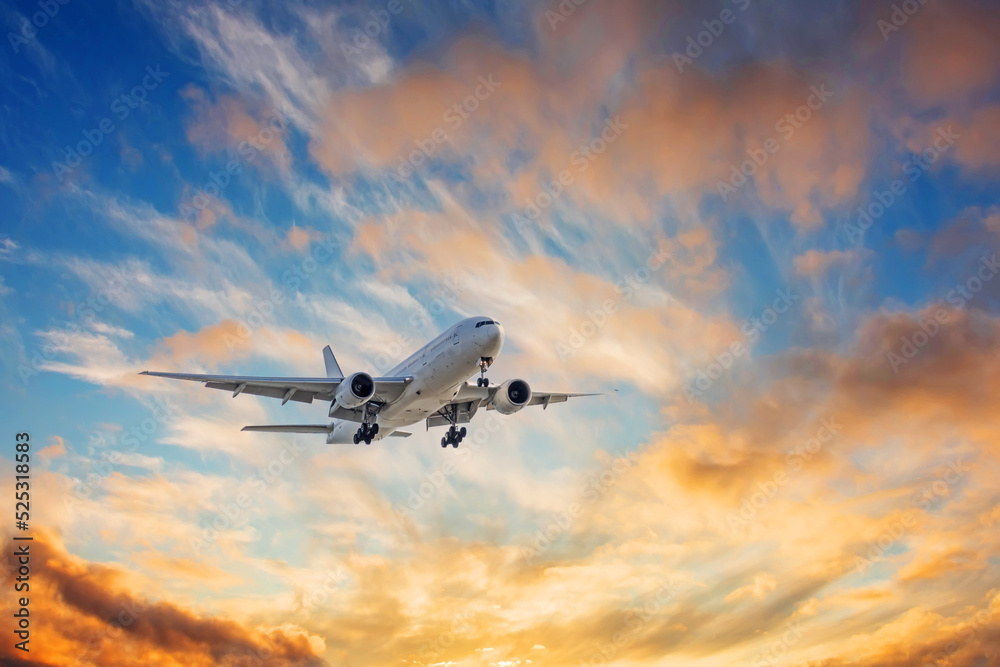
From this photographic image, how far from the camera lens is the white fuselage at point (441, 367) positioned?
3962 centimetres

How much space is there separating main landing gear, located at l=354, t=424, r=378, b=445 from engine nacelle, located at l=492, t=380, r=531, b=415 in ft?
27.7

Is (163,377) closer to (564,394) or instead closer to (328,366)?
(328,366)

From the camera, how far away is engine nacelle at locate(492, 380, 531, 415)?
48219 mm

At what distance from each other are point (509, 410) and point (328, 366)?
18891 mm

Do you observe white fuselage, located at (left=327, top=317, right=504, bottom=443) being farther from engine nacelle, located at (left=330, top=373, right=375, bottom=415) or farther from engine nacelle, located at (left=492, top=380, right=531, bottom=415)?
engine nacelle, located at (left=492, top=380, right=531, bottom=415)

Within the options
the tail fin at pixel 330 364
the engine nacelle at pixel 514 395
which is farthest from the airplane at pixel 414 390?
A: the tail fin at pixel 330 364

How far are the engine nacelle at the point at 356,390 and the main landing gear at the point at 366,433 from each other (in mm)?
5211

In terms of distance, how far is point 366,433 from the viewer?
48.7m

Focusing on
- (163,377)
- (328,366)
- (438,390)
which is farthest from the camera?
(328,366)

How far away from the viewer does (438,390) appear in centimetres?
4303

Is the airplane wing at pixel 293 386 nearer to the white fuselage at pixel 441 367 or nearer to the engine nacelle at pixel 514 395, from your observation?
the white fuselage at pixel 441 367

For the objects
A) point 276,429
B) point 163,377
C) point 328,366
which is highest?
point 328,366

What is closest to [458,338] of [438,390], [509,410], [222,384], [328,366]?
[438,390]

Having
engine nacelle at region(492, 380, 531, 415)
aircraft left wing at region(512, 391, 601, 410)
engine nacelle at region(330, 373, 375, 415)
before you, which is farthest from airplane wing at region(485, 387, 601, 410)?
engine nacelle at region(330, 373, 375, 415)
